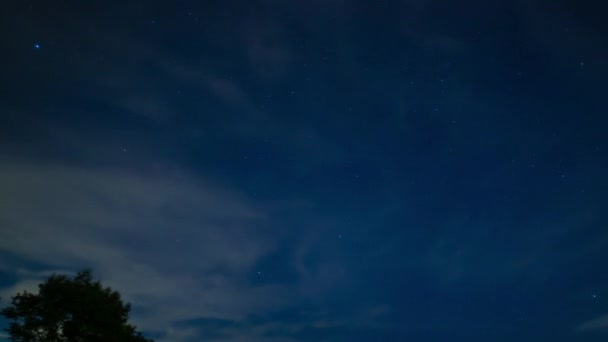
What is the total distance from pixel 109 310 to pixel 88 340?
2592mm

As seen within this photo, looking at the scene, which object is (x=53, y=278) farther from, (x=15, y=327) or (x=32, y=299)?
(x=15, y=327)

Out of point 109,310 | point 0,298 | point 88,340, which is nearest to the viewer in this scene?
point 0,298

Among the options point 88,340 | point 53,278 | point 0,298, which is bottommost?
point 88,340

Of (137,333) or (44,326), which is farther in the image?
(137,333)

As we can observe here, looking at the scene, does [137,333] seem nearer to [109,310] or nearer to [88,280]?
[109,310]

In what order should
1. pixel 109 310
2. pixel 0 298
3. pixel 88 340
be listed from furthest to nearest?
pixel 109 310 < pixel 88 340 < pixel 0 298

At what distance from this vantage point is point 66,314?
29469 mm

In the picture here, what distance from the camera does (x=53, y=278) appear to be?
3042 centimetres

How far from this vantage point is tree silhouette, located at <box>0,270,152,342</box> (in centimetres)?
2841

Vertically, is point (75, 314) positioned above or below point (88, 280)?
below

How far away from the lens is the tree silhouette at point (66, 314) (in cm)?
2841

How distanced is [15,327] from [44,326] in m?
1.79

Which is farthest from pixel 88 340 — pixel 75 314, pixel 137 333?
pixel 137 333

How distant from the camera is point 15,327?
27.9m
